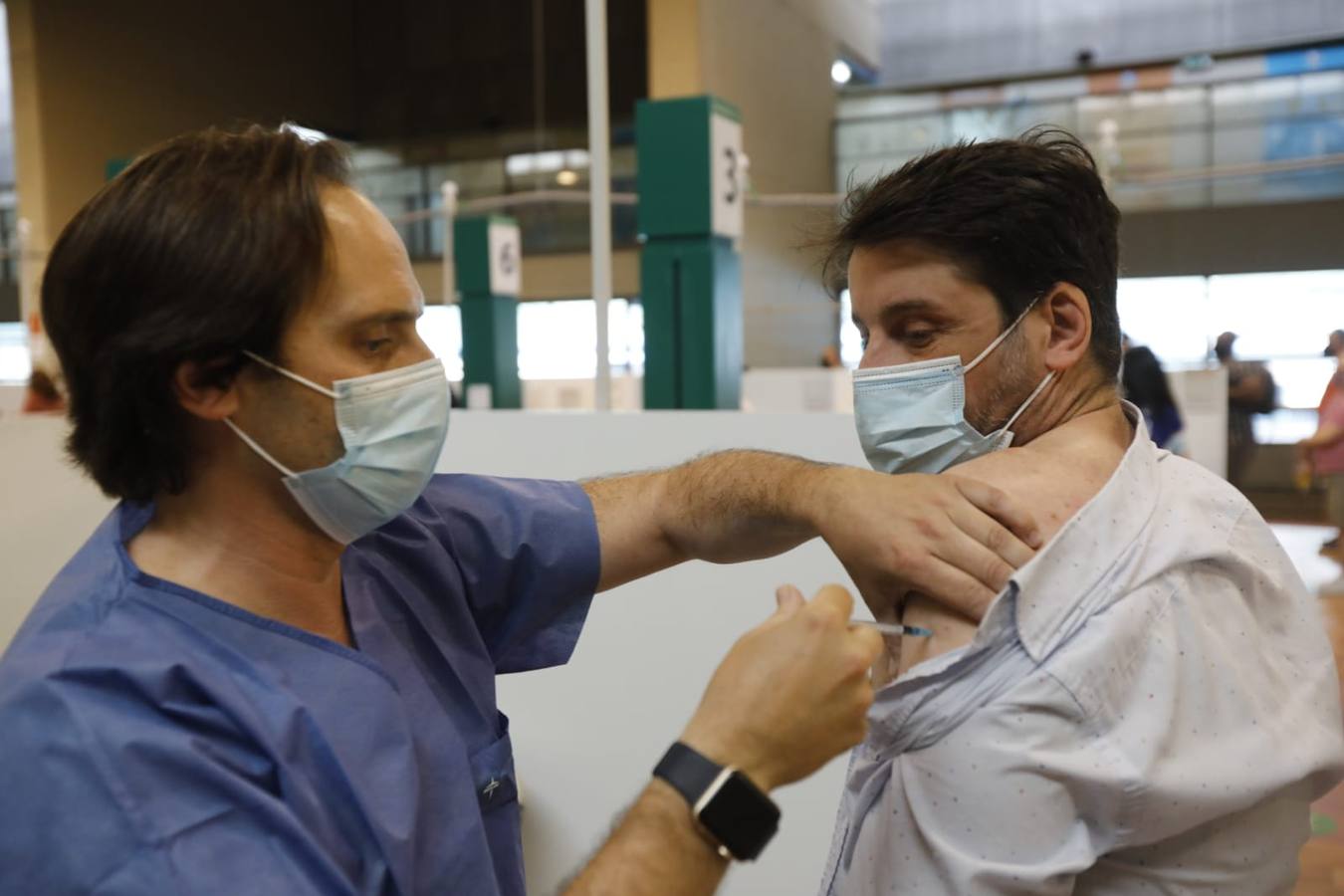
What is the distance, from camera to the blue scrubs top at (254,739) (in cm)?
72

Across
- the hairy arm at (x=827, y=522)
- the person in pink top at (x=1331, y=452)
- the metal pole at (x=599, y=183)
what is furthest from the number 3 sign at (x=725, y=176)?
the person in pink top at (x=1331, y=452)

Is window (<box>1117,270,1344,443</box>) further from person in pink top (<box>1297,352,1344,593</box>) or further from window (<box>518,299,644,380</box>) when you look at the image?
window (<box>518,299,644,380</box>)

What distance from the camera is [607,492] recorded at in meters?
1.34

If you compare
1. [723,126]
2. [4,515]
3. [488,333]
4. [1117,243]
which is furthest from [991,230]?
[488,333]

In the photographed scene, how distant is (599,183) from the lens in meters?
2.31

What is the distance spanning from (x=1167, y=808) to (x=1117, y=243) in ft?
1.80

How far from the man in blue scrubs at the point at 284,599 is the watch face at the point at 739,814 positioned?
0.01 m

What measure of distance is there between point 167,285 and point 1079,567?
737mm

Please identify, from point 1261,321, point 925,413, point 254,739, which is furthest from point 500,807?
point 1261,321

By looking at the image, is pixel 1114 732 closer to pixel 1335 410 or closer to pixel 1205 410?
pixel 1335 410

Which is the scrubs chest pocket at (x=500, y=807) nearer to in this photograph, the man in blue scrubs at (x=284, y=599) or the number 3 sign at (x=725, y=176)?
the man in blue scrubs at (x=284, y=599)

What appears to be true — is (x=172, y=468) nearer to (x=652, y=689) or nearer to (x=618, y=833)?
(x=618, y=833)

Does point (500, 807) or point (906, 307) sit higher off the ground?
point (906, 307)

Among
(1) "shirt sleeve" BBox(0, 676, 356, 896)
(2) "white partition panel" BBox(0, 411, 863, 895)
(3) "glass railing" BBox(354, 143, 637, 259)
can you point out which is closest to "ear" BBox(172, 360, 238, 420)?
(1) "shirt sleeve" BBox(0, 676, 356, 896)
